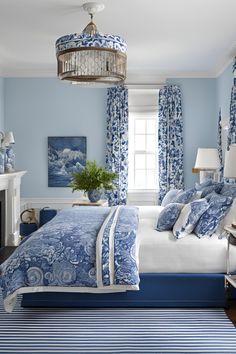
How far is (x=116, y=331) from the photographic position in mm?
3510

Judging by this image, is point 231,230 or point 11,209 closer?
point 231,230

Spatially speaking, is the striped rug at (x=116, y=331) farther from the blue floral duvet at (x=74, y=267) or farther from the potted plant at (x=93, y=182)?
the potted plant at (x=93, y=182)

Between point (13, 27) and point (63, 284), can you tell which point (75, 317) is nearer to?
point (63, 284)

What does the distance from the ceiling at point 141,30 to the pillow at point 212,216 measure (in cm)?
198

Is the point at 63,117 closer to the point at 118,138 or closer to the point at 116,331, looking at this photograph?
the point at 118,138

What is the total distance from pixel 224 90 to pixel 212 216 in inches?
145

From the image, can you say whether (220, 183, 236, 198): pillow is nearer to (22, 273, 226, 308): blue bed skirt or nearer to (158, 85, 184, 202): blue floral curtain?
(22, 273, 226, 308): blue bed skirt

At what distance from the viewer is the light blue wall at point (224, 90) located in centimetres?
700

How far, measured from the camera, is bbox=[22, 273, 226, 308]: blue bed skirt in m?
3.98

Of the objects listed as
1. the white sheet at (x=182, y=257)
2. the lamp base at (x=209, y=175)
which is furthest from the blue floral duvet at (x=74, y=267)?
the lamp base at (x=209, y=175)

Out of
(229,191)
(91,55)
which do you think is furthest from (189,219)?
(91,55)

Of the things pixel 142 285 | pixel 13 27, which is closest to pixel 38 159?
pixel 13 27

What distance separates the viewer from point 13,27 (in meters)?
5.53

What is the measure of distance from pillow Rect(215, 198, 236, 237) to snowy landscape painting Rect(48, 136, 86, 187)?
13.6ft
